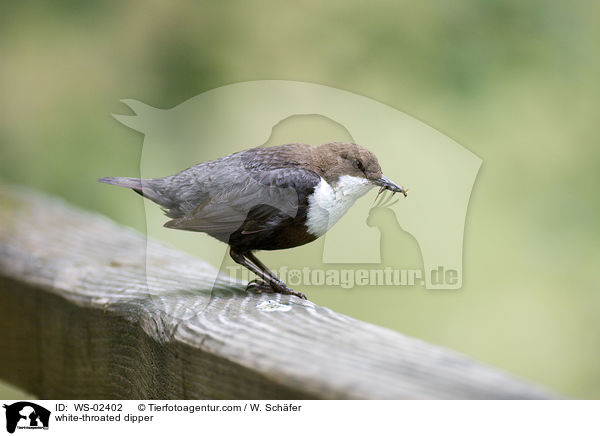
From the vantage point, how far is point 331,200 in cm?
240

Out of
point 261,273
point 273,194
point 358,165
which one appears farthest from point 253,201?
point 358,165

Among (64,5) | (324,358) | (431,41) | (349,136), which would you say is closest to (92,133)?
(64,5)

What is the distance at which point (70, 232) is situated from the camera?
2.94 m

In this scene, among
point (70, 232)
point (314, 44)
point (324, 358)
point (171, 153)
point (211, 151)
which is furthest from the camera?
point (314, 44)

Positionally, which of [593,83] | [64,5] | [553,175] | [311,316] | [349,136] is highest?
[64,5]

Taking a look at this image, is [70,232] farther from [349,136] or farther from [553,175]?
[553,175]

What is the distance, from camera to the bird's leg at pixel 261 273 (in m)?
2.30

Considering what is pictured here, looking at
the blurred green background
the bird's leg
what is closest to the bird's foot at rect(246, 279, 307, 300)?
the bird's leg

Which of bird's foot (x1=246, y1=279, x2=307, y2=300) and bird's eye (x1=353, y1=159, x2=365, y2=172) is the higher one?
bird's eye (x1=353, y1=159, x2=365, y2=172)

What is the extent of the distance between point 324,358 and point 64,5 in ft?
11.6

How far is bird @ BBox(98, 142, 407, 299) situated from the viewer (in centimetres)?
235

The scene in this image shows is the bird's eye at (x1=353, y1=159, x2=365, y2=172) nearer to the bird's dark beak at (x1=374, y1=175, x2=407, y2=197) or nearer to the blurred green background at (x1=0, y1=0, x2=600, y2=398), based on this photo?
the bird's dark beak at (x1=374, y1=175, x2=407, y2=197)
